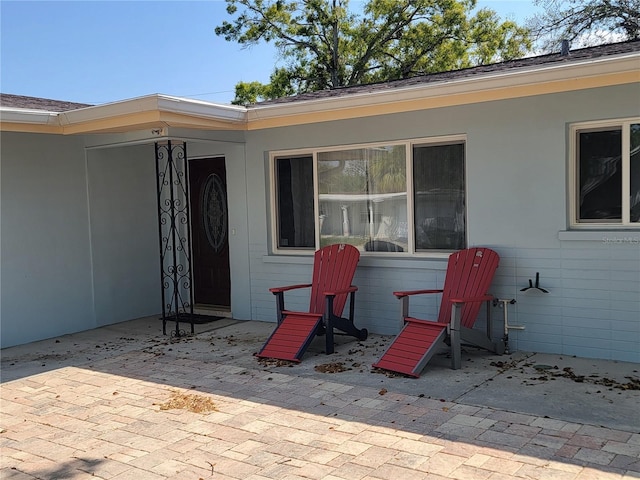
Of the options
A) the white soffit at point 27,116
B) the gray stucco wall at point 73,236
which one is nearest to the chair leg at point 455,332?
the white soffit at point 27,116

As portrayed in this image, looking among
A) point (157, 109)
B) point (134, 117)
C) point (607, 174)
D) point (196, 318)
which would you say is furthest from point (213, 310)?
point (607, 174)

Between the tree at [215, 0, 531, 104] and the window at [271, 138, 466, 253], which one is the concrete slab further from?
the tree at [215, 0, 531, 104]

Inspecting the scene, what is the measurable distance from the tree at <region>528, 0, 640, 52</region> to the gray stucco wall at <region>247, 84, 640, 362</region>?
11800 millimetres

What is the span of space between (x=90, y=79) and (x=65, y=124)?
57.0 ft

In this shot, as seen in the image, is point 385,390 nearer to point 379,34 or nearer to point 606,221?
point 606,221

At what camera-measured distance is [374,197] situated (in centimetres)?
667

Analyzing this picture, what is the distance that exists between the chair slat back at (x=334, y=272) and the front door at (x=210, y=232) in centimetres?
204

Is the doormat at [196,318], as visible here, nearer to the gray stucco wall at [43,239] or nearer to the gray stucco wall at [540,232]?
the gray stucco wall at [43,239]

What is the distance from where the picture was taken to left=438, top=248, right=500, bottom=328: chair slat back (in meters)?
5.39

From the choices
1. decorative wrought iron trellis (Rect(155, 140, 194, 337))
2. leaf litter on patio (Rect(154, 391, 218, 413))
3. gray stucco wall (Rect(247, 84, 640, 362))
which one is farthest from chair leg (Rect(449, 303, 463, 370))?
decorative wrought iron trellis (Rect(155, 140, 194, 337))

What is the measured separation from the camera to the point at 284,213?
7.39 m

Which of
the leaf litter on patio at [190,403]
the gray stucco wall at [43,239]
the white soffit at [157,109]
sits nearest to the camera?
the leaf litter on patio at [190,403]

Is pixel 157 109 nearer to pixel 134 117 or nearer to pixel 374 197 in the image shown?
pixel 134 117

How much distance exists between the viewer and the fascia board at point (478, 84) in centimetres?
459
